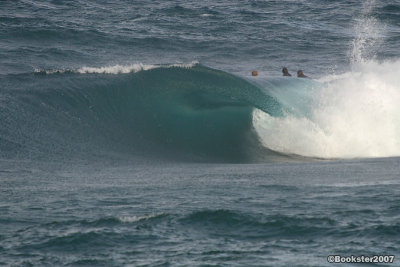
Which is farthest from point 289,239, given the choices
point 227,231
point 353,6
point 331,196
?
point 353,6

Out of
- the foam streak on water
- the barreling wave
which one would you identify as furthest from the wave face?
the foam streak on water

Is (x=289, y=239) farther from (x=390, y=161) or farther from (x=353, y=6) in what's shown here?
(x=353, y=6)

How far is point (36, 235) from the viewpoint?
8.59 metres

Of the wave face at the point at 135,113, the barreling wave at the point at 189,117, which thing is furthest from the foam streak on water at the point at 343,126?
the wave face at the point at 135,113

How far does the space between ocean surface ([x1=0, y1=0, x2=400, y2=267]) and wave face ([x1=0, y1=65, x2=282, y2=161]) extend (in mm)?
51

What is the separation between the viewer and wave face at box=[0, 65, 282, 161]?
50.4 feet

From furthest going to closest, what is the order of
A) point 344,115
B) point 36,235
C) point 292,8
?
1. point 292,8
2. point 344,115
3. point 36,235

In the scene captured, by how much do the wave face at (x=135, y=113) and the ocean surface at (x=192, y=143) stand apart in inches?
2.0

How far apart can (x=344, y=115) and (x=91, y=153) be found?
6307 mm

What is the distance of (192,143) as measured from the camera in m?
16.1

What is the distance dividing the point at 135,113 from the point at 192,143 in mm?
1891

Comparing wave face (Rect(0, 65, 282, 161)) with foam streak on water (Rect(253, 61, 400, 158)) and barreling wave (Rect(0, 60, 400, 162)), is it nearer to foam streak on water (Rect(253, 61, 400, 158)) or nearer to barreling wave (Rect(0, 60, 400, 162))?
barreling wave (Rect(0, 60, 400, 162))

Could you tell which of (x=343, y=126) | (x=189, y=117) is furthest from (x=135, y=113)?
(x=343, y=126)

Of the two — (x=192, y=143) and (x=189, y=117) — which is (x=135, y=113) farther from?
(x=192, y=143)
